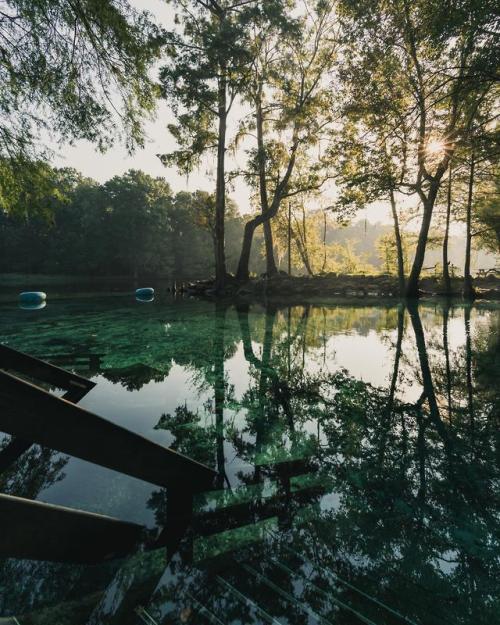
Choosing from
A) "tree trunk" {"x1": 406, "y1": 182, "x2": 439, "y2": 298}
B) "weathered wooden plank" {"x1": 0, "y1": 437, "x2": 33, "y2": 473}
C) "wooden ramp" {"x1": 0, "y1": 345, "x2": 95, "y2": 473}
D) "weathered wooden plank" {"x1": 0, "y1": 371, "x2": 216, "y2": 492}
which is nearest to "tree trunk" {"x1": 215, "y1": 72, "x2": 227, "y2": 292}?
"tree trunk" {"x1": 406, "y1": 182, "x2": 439, "y2": 298}

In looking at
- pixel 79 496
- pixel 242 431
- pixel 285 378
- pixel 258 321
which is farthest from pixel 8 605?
pixel 258 321

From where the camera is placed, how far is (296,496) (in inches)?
111

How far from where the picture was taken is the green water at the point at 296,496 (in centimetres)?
182

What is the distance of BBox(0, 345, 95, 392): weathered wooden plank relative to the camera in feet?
10.8

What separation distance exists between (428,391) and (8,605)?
5.39 metres

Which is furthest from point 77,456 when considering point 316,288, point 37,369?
point 316,288

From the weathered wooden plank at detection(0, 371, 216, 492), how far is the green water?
2.28ft

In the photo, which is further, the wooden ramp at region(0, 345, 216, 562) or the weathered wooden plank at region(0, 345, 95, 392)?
the weathered wooden plank at region(0, 345, 95, 392)

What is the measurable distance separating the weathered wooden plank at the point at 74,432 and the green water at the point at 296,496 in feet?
2.28

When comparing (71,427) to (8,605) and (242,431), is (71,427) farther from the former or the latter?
(242,431)

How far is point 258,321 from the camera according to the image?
12.9m

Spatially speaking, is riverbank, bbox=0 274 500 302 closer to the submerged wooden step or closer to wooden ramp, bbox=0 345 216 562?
the submerged wooden step

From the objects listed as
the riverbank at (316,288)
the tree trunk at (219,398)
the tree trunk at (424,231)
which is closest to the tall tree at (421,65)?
the tree trunk at (424,231)

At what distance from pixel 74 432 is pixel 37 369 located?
8.65 feet
